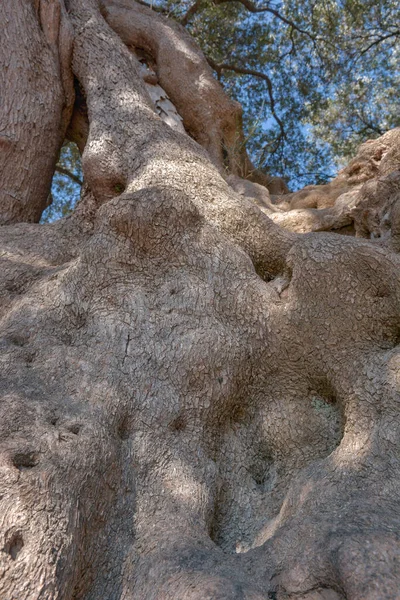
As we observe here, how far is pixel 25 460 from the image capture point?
202 centimetres

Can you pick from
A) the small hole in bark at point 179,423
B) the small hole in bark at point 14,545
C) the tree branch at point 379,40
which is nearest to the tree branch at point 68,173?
the tree branch at point 379,40

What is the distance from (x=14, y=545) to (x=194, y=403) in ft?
3.49

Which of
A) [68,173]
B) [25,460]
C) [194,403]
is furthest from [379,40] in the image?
Result: [25,460]

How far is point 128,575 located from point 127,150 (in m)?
3.02

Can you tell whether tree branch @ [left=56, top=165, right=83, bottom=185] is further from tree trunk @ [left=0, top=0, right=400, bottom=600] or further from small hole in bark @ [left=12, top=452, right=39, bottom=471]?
small hole in bark @ [left=12, top=452, right=39, bottom=471]

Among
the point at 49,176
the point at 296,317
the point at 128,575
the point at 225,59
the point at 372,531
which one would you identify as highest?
the point at 225,59

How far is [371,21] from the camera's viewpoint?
886cm

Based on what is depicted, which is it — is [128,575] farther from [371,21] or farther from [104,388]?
[371,21]

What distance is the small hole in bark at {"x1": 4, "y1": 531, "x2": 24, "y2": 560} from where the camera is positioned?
5.73 feet

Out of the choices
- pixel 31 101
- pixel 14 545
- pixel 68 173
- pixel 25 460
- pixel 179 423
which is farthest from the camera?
pixel 68 173

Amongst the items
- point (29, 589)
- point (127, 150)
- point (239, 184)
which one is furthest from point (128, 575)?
point (239, 184)

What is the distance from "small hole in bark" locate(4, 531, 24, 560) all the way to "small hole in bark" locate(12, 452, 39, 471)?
0.86 ft

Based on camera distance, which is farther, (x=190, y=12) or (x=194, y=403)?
(x=190, y=12)

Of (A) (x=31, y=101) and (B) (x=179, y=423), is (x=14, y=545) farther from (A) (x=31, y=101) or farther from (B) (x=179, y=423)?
(A) (x=31, y=101)
